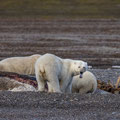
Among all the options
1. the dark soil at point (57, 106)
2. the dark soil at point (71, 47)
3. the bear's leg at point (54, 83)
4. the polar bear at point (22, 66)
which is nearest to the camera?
the dark soil at point (57, 106)

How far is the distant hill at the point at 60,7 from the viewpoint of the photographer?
225 feet

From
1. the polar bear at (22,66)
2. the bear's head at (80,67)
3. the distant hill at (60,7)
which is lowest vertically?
the distant hill at (60,7)

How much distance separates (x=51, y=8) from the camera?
253 feet

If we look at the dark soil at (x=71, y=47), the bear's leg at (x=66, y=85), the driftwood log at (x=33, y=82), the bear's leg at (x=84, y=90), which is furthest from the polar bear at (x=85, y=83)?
the dark soil at (x=71, y=47)

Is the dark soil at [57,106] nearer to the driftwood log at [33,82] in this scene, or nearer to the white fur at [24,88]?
the white fur at [24,88]

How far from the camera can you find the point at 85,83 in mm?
13000

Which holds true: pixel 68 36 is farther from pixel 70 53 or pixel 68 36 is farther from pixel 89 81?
pixel 89 81

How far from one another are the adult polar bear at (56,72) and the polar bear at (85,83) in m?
0.82

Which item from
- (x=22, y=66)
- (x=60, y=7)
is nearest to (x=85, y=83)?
(x=22, y=66)

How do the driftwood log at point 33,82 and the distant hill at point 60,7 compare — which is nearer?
the driftwood log at point 33,82

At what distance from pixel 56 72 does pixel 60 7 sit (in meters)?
66.6

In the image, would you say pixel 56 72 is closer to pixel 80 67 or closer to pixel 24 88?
pixel 80 67

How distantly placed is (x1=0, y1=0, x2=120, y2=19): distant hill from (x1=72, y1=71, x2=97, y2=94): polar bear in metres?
53.8

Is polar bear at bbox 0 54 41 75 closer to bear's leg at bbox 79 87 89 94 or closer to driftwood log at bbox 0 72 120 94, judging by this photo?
driftwood log at bbox 0 72 120 94
